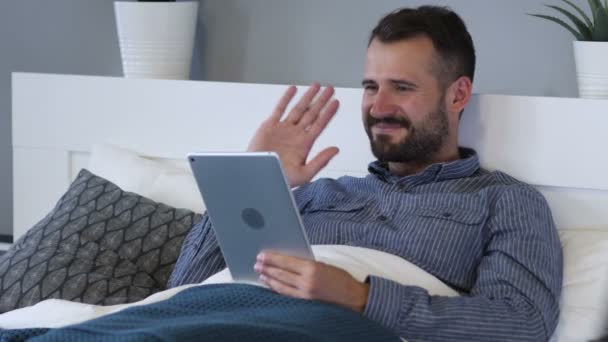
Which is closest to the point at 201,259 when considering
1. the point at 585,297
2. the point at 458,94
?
the point at 458,94

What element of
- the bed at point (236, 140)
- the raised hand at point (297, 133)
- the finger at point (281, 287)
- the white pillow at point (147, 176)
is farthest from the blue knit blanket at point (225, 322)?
the white pillow at point (147, 176)

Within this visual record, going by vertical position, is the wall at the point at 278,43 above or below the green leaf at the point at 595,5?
below

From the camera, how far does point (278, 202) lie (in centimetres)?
154

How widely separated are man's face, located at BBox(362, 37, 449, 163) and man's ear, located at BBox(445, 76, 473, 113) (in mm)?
21

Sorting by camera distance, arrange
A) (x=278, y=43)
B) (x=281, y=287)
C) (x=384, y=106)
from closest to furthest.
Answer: (x=281, y=287), (x=384, y=106), (x=278, y=43)

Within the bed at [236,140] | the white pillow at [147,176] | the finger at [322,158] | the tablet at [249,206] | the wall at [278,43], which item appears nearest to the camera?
the tablet at [249,206]

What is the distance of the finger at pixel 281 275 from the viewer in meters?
1.57

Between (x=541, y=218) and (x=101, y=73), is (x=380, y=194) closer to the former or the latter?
(x=541, y=218)

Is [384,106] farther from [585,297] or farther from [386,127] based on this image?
[585,297]

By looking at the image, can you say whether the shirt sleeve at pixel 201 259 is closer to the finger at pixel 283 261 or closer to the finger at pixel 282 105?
the finger at pixel 282 105

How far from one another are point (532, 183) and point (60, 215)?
101 centimetres

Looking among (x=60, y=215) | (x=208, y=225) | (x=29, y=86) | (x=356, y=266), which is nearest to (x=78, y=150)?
(x=29, y=86)

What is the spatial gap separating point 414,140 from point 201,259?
0.47 m

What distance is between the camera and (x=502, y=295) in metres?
1.70
